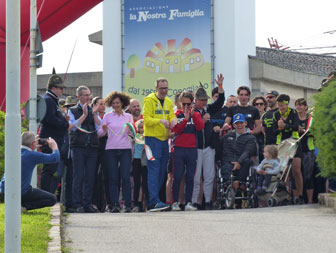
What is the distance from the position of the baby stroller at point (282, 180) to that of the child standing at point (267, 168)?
0.07m

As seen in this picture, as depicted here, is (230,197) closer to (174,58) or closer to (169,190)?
(169,190)

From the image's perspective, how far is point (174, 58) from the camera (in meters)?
27.7

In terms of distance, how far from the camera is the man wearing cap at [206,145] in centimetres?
1401

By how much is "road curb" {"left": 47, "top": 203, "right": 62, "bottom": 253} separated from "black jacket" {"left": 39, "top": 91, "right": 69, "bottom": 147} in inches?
47.2

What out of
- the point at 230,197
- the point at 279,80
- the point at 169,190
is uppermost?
the point at 279,80

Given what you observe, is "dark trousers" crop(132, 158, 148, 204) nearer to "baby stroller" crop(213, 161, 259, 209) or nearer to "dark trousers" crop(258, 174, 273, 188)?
"baby stroller" crop(213, 161, 259, 209)

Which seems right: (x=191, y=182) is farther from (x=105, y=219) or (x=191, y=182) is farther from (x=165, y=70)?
(x=165, y=70)

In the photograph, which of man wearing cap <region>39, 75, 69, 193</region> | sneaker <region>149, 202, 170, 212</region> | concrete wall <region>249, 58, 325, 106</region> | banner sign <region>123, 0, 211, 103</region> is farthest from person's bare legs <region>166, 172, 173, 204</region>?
concrete wall <region>249, 58, 325, 106</region>

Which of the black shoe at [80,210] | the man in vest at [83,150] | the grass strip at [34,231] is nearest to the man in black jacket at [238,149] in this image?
the man in vest at [83,150]

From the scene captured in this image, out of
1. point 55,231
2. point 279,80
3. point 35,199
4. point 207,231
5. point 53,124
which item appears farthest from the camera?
point 279,80

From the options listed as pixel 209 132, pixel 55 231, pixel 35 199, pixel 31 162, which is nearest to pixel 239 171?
pixel 209 132

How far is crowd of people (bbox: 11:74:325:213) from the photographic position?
1338cm

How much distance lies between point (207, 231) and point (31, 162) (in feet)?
8.33

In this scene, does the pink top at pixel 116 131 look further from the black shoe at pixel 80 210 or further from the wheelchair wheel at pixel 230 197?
the wheelchair wheel at pixel 230 197
